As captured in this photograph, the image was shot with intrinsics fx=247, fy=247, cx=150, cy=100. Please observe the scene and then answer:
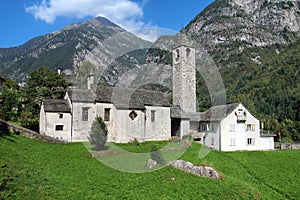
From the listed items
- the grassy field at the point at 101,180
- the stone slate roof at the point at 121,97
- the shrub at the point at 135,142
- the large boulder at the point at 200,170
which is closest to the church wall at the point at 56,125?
the stone slate roof at the point at 121,97

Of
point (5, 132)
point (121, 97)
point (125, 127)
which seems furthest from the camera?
point (121, 97)

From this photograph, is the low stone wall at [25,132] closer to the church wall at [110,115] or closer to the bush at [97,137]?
the bush at [97,137]

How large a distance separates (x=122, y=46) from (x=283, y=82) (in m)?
97.5

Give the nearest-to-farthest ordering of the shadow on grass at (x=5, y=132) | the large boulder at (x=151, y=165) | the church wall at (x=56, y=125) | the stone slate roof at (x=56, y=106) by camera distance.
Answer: the large boulder at (x=151, y=165)
the shadow on grass at (x=5, y=132)
the church wall at (x=56, y=125)
the stone slate roof at (x=56, y=106)

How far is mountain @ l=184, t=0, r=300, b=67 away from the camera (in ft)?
546

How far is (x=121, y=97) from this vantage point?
3281 centimetres

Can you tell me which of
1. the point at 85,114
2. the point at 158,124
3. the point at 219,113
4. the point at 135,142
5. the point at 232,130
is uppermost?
the point at 219,113

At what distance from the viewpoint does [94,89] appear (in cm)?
3228

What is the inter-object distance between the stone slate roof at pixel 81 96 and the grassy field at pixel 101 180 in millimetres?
8262

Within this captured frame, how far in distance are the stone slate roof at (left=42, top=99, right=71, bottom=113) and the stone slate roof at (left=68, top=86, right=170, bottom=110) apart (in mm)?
1300

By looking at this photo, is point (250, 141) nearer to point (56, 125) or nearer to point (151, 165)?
point (151, 165)

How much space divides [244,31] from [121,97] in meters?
168

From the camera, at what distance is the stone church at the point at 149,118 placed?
96.4ft

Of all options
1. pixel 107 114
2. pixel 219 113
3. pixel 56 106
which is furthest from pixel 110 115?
pixel 219 113
